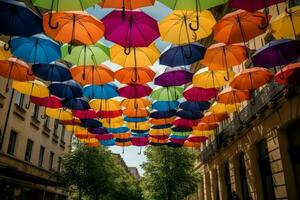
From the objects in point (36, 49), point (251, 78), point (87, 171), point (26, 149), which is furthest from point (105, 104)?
point (26, 149)

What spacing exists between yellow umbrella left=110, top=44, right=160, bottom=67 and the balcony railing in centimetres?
518

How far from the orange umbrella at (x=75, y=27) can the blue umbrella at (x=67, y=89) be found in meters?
3.27

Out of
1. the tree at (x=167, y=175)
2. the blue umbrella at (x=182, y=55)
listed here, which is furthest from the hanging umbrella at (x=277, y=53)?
the tree at (x=167, y=175)

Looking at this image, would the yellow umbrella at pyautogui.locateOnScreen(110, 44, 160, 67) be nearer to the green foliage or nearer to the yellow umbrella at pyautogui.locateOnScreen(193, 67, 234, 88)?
the yellow umbrella at pyautogui.locateOnScreen(193, 67, 234, 88)

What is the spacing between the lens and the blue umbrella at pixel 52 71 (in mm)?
10078

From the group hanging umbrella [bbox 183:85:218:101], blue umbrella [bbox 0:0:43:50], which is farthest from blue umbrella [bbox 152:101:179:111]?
blue umbrella [bbox 0:0:43:50]

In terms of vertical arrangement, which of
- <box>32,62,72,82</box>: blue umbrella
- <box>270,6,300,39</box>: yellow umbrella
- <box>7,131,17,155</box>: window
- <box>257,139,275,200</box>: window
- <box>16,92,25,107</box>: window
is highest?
<box>16,92,25,107</box>: window

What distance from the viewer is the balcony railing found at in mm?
11502

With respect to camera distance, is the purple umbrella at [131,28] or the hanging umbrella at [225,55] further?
the hanging umbrella at [225,55]

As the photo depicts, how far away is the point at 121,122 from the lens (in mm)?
15625

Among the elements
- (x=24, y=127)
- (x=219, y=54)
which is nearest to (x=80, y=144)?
(x=24, y=127)

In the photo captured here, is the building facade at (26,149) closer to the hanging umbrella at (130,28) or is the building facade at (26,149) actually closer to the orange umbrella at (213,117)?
the hanging umbrella at (130,28)

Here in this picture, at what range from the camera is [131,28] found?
7723 millimetres

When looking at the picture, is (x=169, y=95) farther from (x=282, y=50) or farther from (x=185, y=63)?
(x=282, y=50)
